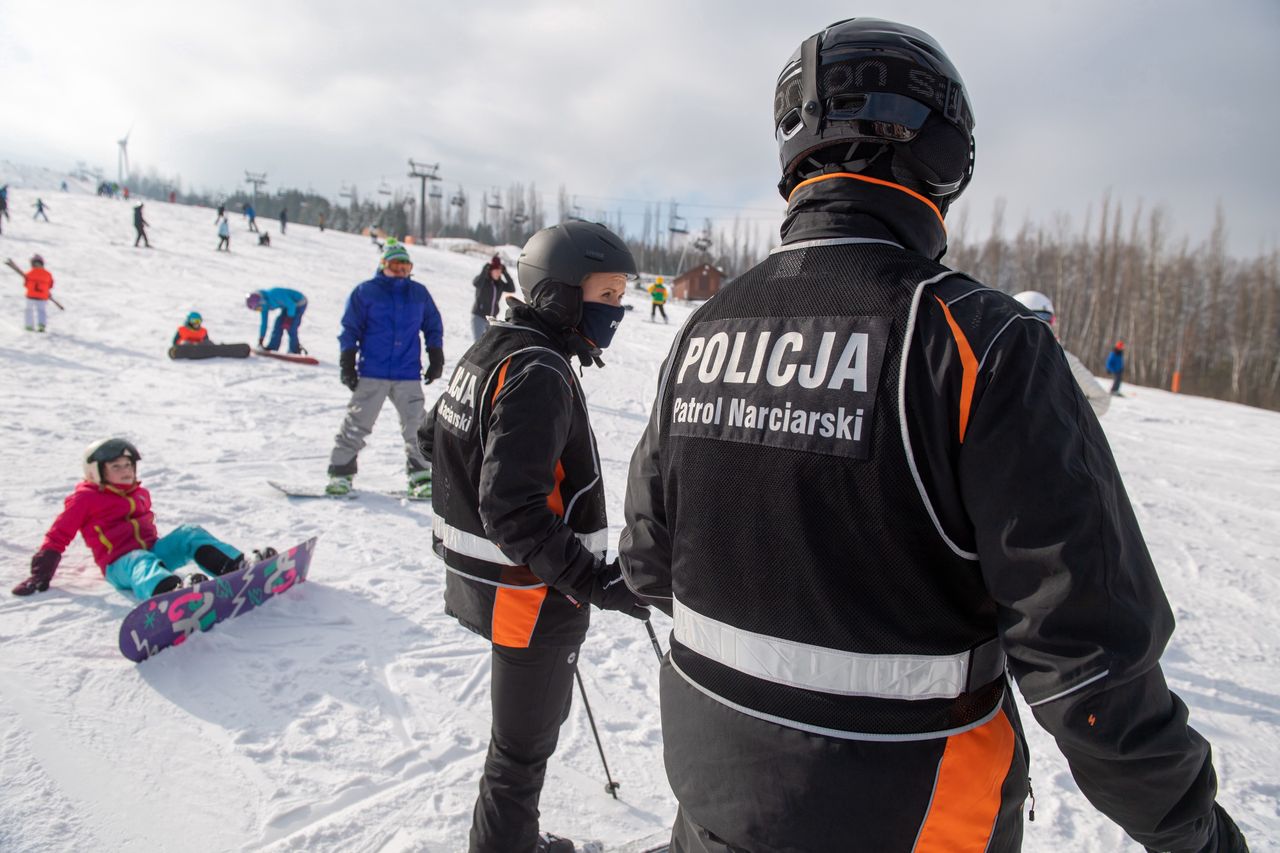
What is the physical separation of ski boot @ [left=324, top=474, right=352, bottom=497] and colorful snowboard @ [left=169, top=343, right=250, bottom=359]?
6472 mm

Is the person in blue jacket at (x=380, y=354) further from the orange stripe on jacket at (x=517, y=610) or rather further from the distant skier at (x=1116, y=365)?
the distant skier at (x=1116, y=365)

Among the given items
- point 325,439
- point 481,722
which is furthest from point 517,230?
point 481,722

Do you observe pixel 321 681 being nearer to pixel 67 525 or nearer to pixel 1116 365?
pixel 67 525

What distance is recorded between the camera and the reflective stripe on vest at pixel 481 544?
6.86ft

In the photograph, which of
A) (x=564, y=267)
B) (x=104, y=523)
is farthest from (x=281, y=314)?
(x=564, y=267)

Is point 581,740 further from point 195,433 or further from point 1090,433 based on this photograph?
point 195,433

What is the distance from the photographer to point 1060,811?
268cm

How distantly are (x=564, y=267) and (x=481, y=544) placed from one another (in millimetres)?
930

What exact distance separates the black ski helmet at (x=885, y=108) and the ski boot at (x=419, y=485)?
5238 millimetres

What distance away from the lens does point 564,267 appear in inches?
89.4

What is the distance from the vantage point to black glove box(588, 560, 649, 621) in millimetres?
1925

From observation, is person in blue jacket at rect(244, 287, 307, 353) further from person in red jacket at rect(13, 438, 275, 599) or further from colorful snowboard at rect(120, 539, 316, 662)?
colorful snowboard at rect(120, 539, 316, 662)

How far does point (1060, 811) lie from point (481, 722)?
2.37m

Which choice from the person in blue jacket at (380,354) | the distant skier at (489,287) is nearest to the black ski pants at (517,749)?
the person in blue jacket at (380,354)
